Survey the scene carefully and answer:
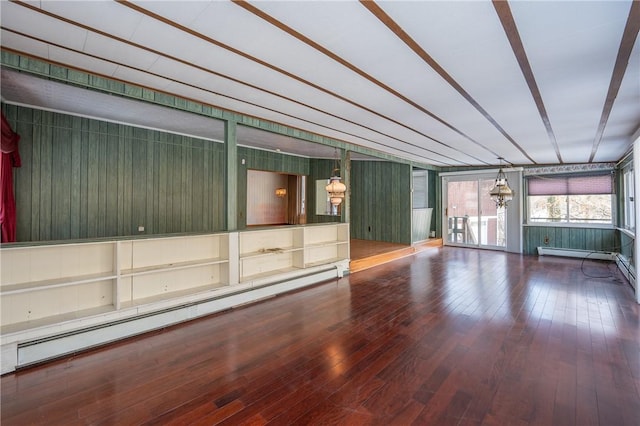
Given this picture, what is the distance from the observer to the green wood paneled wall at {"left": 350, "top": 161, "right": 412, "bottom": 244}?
8766 millimetres

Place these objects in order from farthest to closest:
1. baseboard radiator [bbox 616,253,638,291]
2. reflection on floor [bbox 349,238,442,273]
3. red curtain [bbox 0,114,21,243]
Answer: reflection on floor [bbox 349,238,442,273], baseboard radiator [bbox 616,253,638,291], red curtain [bbox 0,114,21,243]

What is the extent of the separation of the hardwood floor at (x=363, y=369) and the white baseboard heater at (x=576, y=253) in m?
3.78

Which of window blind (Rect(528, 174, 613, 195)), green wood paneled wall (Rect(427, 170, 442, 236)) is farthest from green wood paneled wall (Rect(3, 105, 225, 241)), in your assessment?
window blind (Rect(528, 174, 613, 195))

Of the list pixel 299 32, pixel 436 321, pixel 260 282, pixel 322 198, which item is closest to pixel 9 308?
pixel 260 282

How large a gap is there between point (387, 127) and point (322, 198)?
5296mm

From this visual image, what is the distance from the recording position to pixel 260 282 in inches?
169

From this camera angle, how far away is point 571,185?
7777 mm

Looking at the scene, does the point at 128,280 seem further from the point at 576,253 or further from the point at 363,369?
the point at 576,253

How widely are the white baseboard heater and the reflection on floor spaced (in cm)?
280

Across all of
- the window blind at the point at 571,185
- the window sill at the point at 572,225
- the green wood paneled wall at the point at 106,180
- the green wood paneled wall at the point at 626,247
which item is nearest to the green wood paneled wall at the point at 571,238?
the window sill at the point at 572,225

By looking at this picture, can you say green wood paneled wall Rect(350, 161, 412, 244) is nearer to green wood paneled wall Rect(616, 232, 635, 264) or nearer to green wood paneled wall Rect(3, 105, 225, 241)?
green wood paneled wall Rect(616, 232, 635, 264)

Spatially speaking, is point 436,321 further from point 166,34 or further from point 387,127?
point 166,34

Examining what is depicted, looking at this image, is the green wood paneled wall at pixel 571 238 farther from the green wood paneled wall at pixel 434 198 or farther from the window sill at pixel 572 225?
the green wood paneled wall at pixel 434 198

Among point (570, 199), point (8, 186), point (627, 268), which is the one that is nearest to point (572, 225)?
point (570, 199)
